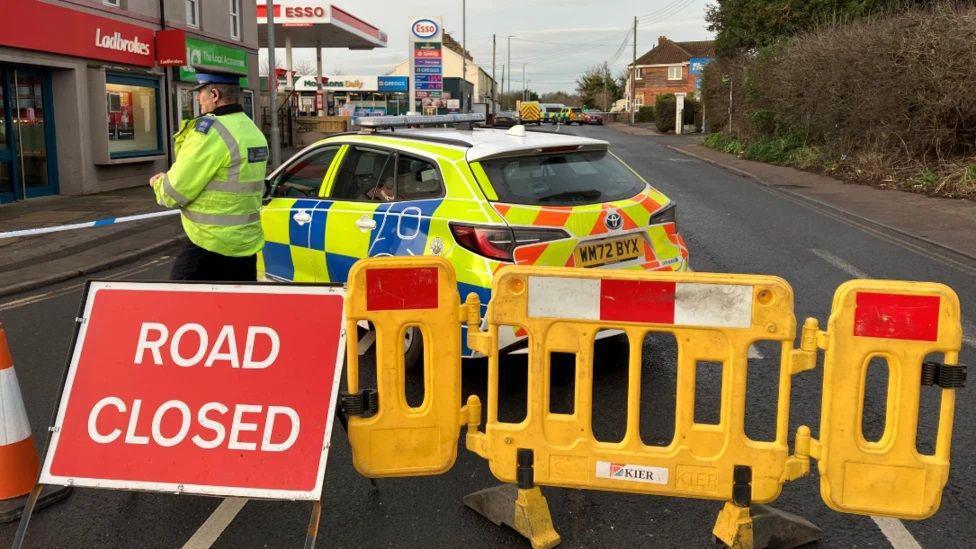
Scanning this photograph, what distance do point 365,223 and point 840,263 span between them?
6.15 meters

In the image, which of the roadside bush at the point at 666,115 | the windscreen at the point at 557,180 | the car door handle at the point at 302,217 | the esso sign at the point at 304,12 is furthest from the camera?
the roadside bush at the point at 666,115

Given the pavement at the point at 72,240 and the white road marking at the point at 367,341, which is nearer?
the white road marking at the point at 367,341

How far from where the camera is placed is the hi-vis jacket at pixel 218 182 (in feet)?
14.1

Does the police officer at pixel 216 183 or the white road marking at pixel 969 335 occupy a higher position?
the police officer at pixel 216 183

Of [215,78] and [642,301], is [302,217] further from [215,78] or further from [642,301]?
[642,301]

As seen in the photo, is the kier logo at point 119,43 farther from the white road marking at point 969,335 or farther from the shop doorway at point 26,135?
the white road marking at point 969,335

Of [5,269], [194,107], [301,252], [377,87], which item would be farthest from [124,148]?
[377,87]

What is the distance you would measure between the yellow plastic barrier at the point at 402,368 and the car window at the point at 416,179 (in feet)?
5.91

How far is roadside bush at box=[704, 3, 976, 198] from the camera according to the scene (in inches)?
620

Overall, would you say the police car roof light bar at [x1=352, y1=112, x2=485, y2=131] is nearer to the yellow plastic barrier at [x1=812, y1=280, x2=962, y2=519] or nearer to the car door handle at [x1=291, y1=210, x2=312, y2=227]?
the car door handle at [x1=291, y1=210, x2=312, y2=227]

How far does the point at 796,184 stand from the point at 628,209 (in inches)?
567

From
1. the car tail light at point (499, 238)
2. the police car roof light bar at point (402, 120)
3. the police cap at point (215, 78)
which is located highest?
the police cap at point (215, 78)

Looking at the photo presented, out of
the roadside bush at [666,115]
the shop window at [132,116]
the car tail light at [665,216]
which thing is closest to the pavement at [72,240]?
the shop window at [132,116]

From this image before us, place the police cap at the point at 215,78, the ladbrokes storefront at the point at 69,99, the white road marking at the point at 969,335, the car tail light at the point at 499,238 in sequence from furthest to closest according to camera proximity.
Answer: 1. the ladbrokes storefront at the point at 69,99
2. the white road marking at the point at 969,335
3. the car tail light at the point at 499,238
4. the police cap at the point at 215,78
